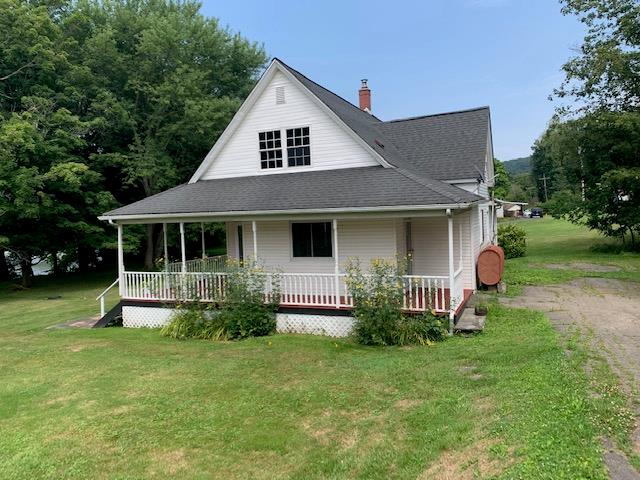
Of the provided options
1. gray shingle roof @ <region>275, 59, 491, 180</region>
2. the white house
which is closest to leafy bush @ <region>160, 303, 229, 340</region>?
the white house

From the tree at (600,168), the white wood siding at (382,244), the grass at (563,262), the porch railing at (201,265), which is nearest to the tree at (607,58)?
the tree at (600,168)

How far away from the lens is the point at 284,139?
1456cm

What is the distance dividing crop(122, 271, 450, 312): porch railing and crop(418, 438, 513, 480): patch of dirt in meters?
5.56

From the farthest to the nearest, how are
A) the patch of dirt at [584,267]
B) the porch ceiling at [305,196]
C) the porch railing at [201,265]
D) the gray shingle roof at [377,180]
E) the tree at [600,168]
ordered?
the tree at [600,168]
the patch of dirt at [584,267]
the porch railing at [201,265]
the gray shingle roof at [377,180]
the porch ceiling at [305,196]

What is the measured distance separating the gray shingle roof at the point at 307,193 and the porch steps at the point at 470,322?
276 cm

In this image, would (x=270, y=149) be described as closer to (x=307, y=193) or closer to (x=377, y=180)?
(x=307, y=193)

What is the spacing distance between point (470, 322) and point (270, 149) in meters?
8.41

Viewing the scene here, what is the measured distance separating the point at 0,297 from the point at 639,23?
111ft

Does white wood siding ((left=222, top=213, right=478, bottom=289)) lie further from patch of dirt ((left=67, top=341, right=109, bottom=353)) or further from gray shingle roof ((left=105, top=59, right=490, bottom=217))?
patch of dirt ((left=67, top=341, right=109, bottom=353))

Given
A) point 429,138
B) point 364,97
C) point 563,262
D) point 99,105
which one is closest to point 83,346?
point 429,138

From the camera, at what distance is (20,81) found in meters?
23.3

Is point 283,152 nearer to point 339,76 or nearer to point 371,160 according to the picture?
point 371,160

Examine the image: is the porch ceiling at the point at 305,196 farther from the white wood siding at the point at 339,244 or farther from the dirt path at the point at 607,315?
the dirt path at the point at 607,315

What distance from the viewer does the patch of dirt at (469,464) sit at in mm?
4117
